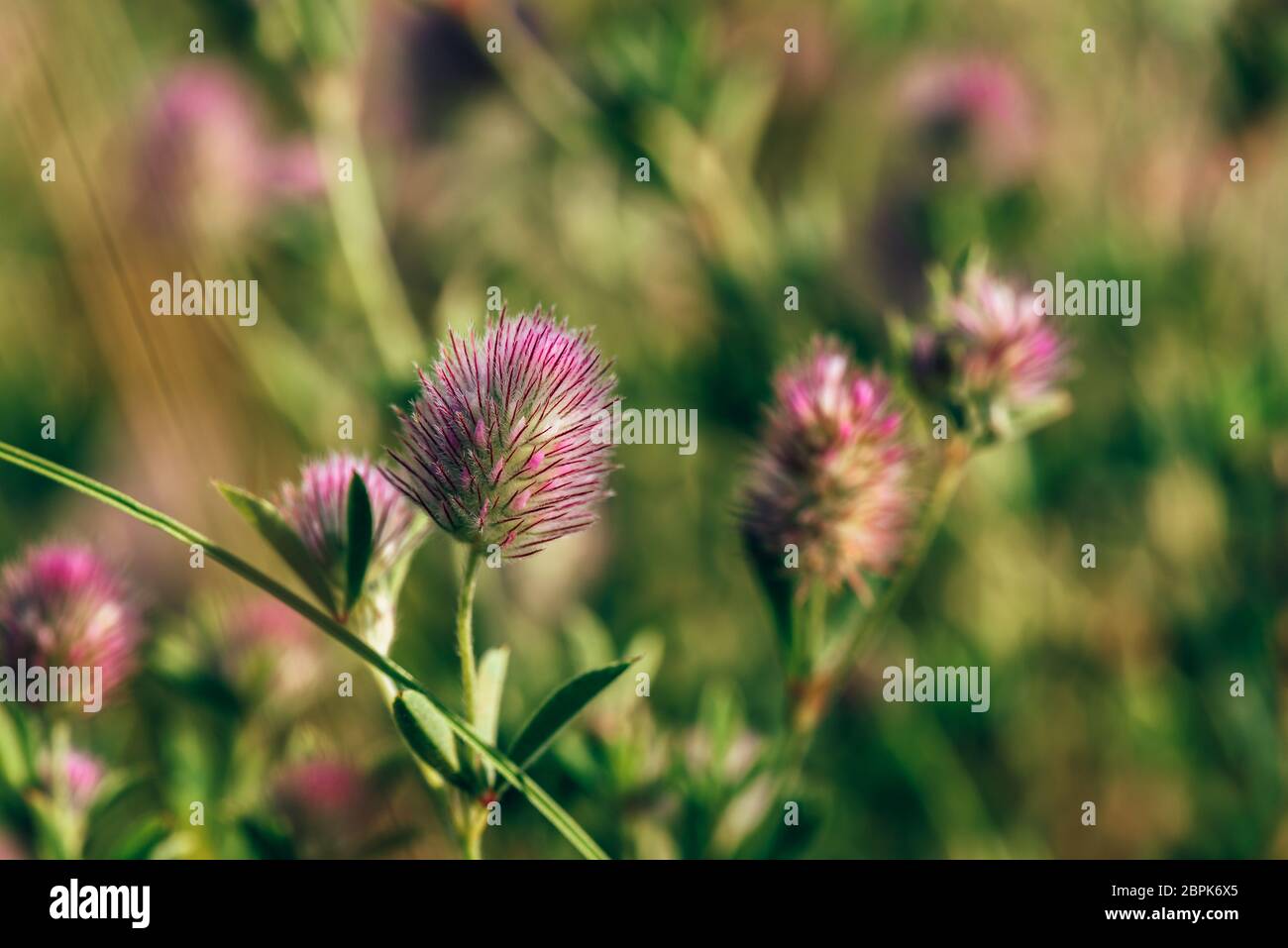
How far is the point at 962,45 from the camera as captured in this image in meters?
2.80

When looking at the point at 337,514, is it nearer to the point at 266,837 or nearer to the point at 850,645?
the point at 266,837

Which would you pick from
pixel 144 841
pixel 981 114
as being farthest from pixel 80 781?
pixel 981 114

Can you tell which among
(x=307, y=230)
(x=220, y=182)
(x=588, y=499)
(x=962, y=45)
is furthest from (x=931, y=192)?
(x=588, y=499)

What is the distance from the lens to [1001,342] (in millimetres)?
1312

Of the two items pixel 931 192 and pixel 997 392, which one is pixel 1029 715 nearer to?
pixel 931 192

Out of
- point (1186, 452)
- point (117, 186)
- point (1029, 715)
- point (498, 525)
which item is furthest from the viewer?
point (117, 186)

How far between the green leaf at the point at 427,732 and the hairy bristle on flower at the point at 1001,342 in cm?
64

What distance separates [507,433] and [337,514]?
0.20 metres

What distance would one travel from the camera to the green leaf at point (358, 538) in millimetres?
1081

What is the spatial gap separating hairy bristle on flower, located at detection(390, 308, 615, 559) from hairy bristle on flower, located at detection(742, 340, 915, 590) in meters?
0.32

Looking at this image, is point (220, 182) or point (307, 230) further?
point (220, 182)

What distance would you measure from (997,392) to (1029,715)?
3.74 ft

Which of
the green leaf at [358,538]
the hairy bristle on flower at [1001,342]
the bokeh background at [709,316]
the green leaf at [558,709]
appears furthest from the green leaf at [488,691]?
the hairy bristle on flower at [1001,342]

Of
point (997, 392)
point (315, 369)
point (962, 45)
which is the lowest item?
point (997, 392)
